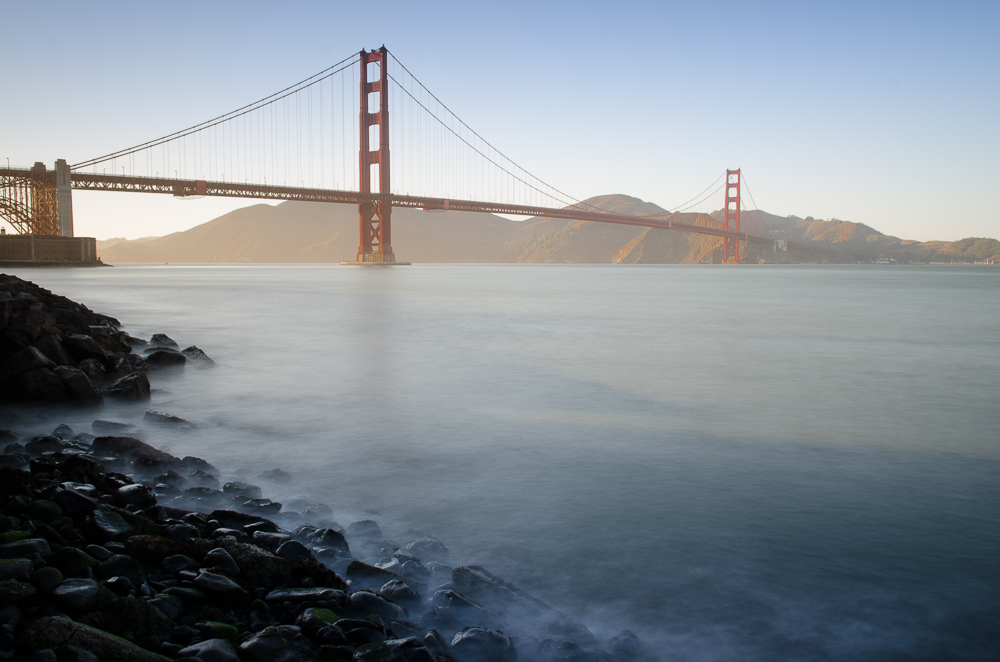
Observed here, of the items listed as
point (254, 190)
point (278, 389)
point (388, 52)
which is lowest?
point (278, 389)

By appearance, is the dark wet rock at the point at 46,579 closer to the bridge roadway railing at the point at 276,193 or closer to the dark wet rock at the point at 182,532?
the dark wet rock at the point at 182,532

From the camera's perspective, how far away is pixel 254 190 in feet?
148

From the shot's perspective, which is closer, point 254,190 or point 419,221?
point 254,190

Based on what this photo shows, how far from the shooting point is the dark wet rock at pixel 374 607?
2.17 metres

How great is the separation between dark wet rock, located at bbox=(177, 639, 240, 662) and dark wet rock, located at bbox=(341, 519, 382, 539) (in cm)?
102

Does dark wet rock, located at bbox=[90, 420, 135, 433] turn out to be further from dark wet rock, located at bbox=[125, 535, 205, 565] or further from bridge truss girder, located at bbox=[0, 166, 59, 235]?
Answer: bridge truss girder, located at bbox=[0, 166, 59, 235]

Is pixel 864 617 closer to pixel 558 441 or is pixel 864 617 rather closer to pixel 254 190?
pixel 558 441

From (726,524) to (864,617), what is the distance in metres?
0.76

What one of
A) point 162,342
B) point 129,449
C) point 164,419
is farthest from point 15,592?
point 162,342

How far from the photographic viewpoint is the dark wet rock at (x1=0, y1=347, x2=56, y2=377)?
205 inches

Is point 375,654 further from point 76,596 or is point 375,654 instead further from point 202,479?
point 202,479

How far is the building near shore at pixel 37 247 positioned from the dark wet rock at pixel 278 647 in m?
53.3

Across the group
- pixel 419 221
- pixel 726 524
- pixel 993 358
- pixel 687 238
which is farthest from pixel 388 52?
pixel 419 221

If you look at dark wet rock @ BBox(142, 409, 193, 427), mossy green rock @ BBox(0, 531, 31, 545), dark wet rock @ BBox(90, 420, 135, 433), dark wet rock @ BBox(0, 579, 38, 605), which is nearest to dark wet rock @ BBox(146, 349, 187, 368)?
dark wet rock @ BBox(142, 409, 193, 427)
